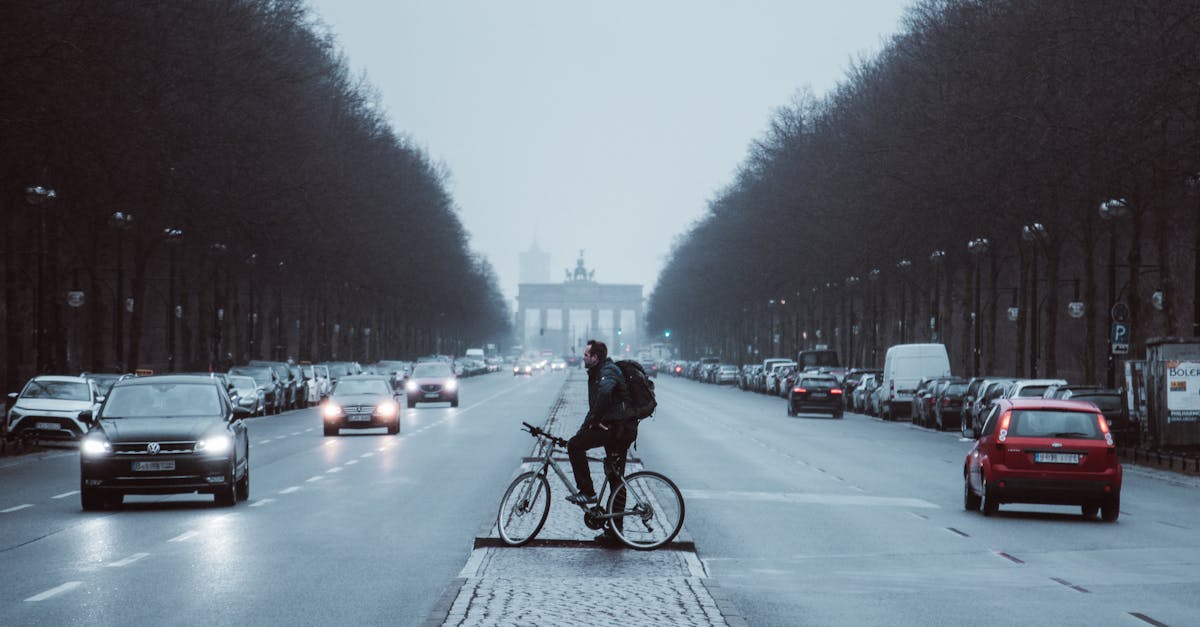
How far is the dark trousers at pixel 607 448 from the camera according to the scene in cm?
1666

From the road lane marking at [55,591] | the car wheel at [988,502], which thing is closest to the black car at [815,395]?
the car wheel at [988,502]

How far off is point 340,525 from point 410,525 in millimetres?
721

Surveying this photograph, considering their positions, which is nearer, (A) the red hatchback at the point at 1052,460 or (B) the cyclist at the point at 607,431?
(B) the cyclist at the point at 607,431

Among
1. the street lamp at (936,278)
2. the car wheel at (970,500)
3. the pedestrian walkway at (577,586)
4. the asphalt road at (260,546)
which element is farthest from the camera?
the street lamp at (936,278)

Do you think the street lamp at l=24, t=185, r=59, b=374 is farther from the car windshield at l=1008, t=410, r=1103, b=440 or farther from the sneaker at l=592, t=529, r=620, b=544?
the sneaker at l=592, t=529, r=620, b=544

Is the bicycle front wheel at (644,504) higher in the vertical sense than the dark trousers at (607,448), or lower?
lower

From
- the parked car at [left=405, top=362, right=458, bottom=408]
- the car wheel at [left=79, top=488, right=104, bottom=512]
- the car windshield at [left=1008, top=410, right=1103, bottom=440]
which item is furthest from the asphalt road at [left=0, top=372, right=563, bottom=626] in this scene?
the parked car at [left=405, top=362, right=458, bottom=408]

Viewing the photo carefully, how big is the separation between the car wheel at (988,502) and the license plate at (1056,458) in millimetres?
692

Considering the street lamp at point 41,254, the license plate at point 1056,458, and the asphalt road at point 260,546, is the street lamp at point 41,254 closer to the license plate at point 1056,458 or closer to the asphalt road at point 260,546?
the asphalt road at point 260,546

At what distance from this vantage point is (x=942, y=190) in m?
57.1

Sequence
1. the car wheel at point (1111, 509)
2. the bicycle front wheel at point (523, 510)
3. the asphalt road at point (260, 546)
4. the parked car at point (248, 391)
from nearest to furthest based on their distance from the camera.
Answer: the asphalt road at point (260, 546)
the bicycle front wheel at point (523, 510)
the car wheel at point (1111, 509)
the parked car at point (248, 391)

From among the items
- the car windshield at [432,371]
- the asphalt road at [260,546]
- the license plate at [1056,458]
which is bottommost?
the asphalt road at [260,546]

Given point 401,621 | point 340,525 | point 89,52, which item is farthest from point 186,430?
point 89,52

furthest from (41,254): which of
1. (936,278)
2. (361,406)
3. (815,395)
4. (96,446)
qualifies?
(936,278)
